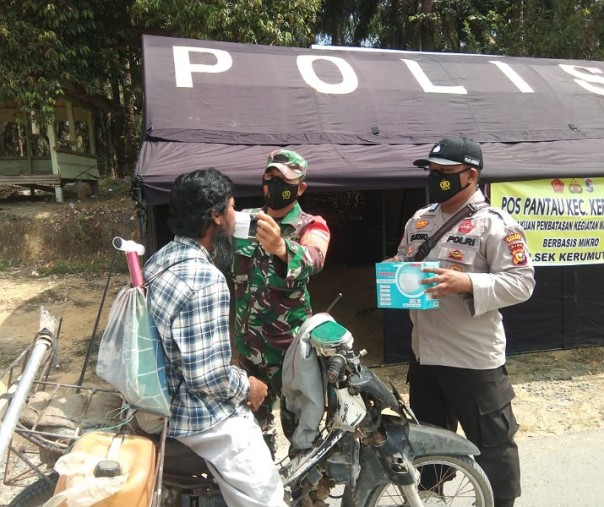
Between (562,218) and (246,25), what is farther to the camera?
(246,25)

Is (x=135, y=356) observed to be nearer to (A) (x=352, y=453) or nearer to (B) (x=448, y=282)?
(A) (x=352, y=453)

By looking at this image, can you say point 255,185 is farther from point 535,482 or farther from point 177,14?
point 177,14

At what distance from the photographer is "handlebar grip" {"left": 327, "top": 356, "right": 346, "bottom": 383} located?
6.62ft

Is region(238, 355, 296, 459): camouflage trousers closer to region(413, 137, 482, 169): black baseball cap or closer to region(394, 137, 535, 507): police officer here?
region(394, 137, 535, 507): police officer

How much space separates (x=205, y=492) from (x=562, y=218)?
4.09 meters

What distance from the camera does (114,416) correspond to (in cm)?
195

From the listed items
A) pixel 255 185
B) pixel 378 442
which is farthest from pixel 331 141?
pixel 378 442

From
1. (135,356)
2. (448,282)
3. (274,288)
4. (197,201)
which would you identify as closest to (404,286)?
(448,282)

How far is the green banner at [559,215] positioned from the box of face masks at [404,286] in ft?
8.97

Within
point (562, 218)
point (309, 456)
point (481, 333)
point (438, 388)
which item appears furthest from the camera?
point (562, 218)

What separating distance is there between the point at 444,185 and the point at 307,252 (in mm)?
661

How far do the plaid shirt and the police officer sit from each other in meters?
0.92

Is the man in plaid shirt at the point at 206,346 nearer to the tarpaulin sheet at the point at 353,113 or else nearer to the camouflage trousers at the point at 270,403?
the camouflage trousers at the point at 270,403

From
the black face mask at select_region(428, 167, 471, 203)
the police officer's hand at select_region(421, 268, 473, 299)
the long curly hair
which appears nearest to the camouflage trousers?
the police officer's hand at select_region(421, 268, 473, 299)
